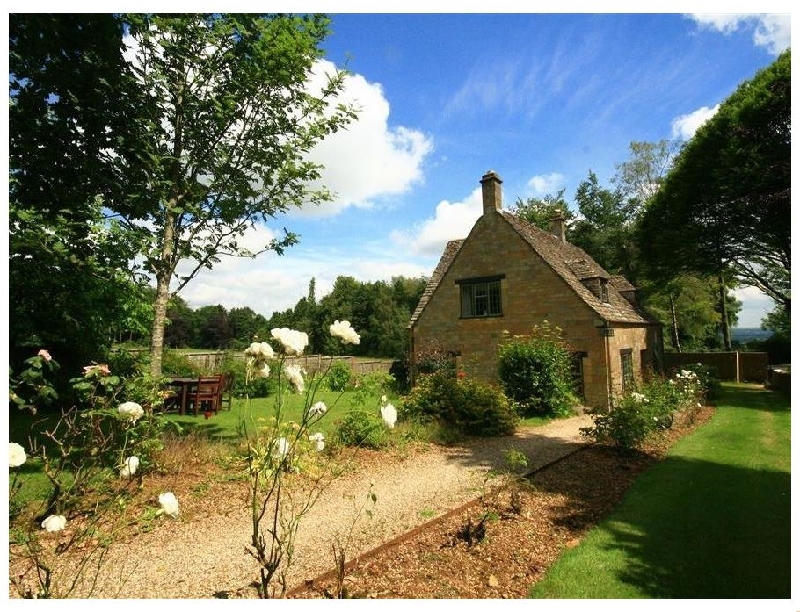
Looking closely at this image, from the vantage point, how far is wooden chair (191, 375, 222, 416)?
13141 millimetres

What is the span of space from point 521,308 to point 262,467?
15.1m

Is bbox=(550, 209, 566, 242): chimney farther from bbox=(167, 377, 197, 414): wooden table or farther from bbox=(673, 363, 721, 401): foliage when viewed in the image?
bbox=(167, 377, 197, 414): wooden table

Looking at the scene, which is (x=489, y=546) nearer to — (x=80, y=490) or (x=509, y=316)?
(x=80, y=490)

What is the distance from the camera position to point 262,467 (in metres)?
3.50

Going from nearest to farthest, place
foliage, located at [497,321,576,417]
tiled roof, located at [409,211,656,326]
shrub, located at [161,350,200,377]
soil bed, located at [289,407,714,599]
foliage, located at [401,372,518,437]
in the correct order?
soil bed, located at [289,407,714,599] < foliage, located at [401,372,518,437] < foliage, located at [497,321,576,417] < tiled roof, located at [409,211,656,326] < shrub, located at [161,350,200,377]

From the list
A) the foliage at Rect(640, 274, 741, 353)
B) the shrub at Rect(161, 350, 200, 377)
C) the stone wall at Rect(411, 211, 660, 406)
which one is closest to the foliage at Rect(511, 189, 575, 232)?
the foliage at Rect(640, 274, 741, 353)

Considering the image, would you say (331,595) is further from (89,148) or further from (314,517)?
(89,148)

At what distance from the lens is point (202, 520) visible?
562 centimetres

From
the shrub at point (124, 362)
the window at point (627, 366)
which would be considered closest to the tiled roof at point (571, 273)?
the window at point (627, 366)

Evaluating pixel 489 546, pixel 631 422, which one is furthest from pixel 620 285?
pixel 489 546

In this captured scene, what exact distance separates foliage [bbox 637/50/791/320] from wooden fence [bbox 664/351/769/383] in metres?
4.94

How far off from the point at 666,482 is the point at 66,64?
37.2ft

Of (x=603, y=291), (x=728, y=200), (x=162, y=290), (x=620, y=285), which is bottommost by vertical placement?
(x=162, y=290)
